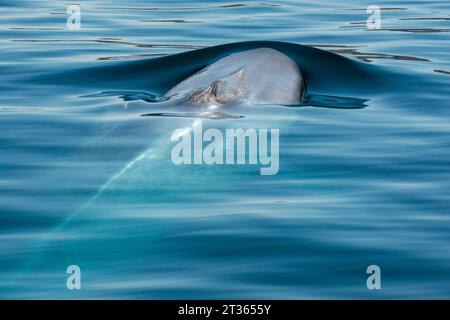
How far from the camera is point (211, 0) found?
21.1 meters

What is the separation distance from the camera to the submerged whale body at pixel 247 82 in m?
11.9

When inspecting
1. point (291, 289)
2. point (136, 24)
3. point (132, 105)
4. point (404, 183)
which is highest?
point (136, 24)

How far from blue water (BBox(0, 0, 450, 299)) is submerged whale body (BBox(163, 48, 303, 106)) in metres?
0.29

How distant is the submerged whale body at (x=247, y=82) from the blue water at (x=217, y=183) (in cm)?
29

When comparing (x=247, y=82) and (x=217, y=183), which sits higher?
(x=247, y=82)

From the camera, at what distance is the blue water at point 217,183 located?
7609mm

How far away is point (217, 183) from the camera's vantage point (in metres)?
9.68

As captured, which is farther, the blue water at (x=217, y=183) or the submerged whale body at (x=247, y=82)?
the submerged whale body at (x=247, y=82)

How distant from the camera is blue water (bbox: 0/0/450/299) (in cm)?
761

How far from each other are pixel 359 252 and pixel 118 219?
1837 millimetres

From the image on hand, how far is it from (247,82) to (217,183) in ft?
9.57

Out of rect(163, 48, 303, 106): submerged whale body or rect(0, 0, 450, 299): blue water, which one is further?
rect(163, 48, 303, 106): submerged whale body

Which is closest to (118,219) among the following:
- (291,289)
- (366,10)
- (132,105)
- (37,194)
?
(37,194)

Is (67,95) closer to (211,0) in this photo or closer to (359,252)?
(359,252)
